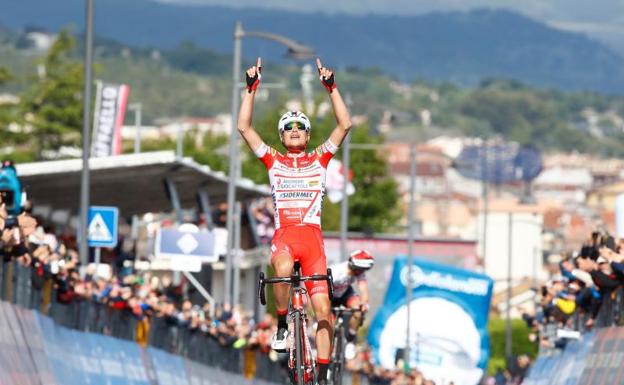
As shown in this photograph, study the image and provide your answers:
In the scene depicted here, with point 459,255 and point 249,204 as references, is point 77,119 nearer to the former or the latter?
point 459,255

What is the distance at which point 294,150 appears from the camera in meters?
16.8

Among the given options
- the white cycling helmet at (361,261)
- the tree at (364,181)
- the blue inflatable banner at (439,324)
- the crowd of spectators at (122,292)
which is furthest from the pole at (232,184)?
the tree at (364,181)

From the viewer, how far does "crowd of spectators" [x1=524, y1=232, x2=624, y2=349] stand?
2356cm

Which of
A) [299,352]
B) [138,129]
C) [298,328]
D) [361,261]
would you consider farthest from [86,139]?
[138,129]

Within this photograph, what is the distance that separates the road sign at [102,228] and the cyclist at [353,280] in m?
10.2

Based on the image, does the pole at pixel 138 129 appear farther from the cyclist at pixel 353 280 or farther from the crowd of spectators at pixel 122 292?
the cyclist at pixel 353 280

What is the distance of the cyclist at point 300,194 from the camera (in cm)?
1661

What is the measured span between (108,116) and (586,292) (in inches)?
1204

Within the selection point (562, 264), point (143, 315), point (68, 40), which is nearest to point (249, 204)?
point (562, 264)

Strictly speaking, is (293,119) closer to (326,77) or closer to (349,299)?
(326,77)

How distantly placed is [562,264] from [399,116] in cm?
2406

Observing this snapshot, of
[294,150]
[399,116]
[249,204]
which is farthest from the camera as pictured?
[399,116]

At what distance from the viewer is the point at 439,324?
49.1 metres

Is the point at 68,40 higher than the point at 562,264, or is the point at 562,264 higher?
the point at 68,40
